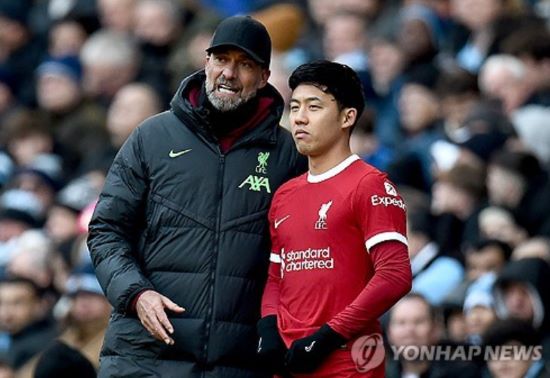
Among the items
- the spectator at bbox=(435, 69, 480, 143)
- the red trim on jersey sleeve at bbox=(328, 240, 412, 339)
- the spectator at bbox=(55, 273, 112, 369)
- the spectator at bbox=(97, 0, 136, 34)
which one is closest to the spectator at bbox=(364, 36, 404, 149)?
the spectator at bbox=(435, 69, 480, 143)

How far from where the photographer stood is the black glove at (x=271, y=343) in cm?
730

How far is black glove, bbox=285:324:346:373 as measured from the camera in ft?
23.2

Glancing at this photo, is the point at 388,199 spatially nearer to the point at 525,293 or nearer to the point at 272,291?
the point at 272,291

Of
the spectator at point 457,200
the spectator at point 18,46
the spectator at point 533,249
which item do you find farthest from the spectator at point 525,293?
the spectator at point 18,46

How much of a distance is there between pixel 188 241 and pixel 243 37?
882 millimetres

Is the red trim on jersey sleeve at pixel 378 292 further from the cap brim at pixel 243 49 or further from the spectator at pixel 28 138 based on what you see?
the spectator at pixel 28 138

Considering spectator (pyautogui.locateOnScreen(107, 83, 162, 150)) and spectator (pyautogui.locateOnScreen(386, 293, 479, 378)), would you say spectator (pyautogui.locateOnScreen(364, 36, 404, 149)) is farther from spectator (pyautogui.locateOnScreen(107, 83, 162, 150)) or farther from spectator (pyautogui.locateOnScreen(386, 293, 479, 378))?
spectator (pyautogui.locateOnScreen(386, 293, 479, 378))

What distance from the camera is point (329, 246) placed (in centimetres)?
724

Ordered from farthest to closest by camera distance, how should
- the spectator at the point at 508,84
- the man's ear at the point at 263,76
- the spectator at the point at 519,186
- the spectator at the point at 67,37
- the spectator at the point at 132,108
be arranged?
the spectator at the point at 67,37 → the spectator at the point at 132,108 → the spectator at the point at 508,84 → the spectator at the point at 519,186 → the man's ear at the point at 263,76

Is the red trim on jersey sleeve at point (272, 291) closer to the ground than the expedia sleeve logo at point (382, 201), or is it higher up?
closer to the ground

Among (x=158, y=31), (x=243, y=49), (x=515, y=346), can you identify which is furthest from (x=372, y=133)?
(x=243, y=49)

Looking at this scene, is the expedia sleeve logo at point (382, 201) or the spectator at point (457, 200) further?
the spectator at point (457, 200)

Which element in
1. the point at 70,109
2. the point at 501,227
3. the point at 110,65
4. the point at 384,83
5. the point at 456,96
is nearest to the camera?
the point at 501,227

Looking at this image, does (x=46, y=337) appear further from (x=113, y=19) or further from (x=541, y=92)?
(x=113, y=19)
